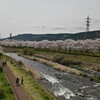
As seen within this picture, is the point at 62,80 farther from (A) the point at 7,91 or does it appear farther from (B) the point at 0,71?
(A) the point at 7,91

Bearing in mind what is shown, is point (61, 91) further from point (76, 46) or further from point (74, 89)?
point (76, 46)

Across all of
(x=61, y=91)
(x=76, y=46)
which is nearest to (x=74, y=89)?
(x=61, y=91)

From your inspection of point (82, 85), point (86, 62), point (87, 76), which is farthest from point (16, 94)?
point (86, 62)

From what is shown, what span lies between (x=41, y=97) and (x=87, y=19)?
376 ft

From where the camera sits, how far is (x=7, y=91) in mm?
37719

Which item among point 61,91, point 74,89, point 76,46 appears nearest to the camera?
point 61,91

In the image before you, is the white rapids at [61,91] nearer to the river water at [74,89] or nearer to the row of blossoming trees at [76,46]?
the river water at [74,89]

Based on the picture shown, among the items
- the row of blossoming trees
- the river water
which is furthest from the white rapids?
the row of blossoming trees

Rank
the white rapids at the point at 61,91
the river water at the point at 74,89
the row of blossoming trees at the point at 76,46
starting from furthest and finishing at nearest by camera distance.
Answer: the row of blossoming trees at the point at 76,46 → the white rapids at the point at 61,91 → the river water at the point at 74,89

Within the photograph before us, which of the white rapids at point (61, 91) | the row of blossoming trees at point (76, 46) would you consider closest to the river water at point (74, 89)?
the white rapids at point (61, 91)

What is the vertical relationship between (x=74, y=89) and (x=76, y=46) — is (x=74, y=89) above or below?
below

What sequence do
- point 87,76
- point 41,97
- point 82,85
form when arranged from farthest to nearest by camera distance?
point 87,76
point 82,85
point 41,97

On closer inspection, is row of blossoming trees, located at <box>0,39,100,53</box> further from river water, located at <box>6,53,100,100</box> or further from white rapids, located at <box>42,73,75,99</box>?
white rapids, located at <box>42,73,75,99</box>

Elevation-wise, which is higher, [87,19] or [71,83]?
[87,19]
